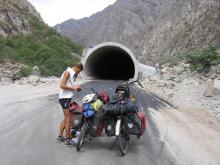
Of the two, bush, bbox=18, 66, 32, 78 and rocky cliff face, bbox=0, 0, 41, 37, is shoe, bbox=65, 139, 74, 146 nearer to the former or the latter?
bush, bbox=18, 66, 32, 78

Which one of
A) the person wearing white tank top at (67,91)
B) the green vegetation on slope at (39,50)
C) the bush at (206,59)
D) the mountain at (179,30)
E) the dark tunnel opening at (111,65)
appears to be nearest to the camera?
the person wearing white tank top at (67,91)

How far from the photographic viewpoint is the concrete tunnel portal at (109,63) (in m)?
35.3

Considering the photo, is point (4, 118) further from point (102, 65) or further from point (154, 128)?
point (102, 65)

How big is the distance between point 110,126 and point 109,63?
125ft

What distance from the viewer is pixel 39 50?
4681cm

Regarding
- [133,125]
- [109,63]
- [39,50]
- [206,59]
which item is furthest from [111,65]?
[133,125]

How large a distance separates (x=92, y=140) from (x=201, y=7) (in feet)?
149

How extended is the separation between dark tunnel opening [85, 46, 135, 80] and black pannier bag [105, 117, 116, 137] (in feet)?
88.8

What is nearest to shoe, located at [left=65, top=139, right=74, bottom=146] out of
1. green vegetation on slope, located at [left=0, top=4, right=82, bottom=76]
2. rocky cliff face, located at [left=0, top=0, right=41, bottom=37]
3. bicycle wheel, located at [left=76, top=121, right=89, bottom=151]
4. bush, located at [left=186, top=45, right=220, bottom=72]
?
bicycle wheel, located at [left=76, top=121, right=89, bottom=151]

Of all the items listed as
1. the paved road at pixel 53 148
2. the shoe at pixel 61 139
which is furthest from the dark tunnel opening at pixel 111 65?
the shoe at pixel 61 139

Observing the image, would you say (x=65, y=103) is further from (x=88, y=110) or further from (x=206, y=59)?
(x=206, y=59)

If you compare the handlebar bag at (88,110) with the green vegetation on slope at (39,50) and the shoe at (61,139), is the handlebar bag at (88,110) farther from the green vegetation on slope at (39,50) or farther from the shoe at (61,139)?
the green vegetation on slope at (39,50)

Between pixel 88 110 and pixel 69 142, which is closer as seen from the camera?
pixel 88 110

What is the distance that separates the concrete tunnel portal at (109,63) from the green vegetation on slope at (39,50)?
4292 millimetres
